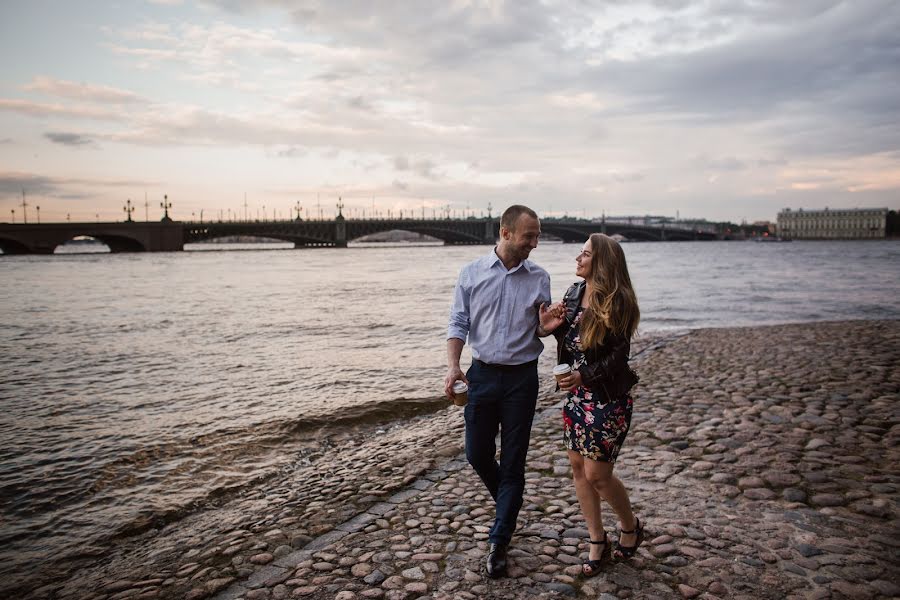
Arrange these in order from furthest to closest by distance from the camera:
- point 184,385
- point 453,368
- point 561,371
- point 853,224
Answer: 1. point 853,224
2. point 184,385
3. point 453,368
4. point 561,371

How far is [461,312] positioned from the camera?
3957 mm

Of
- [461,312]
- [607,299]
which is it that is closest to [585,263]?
[607,299]

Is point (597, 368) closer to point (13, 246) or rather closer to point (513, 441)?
point (513, 441)

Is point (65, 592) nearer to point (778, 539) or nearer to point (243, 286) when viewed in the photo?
point (778, 539)

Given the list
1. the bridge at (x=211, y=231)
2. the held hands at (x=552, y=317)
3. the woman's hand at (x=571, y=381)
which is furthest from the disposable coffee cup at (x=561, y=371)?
the bridge at (x=211, y=231)

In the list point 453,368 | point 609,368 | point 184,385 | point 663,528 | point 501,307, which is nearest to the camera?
point 609,368

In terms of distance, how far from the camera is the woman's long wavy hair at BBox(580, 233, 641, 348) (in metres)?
3.45

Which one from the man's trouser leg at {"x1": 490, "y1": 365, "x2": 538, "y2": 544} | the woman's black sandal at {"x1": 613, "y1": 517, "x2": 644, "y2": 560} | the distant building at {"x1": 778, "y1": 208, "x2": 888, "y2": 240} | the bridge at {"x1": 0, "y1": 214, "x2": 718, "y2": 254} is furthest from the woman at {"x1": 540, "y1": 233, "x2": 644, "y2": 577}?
the distant building at {"x1": 778, "y1": 208, "x2": 888, "y2": 240}

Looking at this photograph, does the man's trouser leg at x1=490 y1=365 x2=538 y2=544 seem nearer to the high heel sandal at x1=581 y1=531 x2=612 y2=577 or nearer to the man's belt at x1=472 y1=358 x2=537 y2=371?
the man's belt at x1=472 y1=358 x2=537 y2=371

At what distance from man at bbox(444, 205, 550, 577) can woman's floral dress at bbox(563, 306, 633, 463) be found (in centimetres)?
23

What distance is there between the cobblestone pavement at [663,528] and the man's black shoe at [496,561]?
0.06 metres

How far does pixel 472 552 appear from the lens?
13.5 feet

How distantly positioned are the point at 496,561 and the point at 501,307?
1523 mm

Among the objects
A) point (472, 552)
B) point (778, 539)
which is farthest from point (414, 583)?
point (778, 539)
